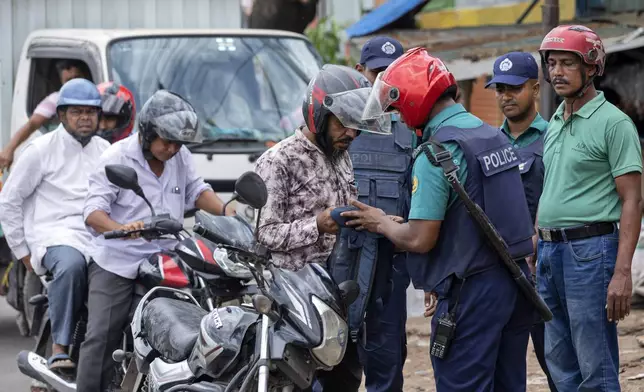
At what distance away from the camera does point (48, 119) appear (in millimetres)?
9477

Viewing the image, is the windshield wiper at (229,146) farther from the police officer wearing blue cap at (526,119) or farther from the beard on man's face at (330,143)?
the beard on man's face at (330,143)

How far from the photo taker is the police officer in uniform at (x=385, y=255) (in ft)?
18.9

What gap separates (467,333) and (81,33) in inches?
235

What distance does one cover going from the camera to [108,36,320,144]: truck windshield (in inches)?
366

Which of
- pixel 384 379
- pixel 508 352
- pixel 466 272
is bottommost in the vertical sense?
pixel 384 379

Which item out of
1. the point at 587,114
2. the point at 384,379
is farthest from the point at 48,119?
the point at 587,114

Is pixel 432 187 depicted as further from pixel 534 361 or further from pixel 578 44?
pixel 534 361

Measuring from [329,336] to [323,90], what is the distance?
1183mm

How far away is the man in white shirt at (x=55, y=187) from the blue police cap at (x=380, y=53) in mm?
1792

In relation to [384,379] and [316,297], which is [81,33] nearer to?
[384,379]

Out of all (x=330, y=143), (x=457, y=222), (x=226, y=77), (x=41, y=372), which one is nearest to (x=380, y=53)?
(x=330, y=143)

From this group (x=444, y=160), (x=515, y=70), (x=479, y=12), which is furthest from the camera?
(x=479, y=12)

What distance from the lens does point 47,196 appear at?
720cm

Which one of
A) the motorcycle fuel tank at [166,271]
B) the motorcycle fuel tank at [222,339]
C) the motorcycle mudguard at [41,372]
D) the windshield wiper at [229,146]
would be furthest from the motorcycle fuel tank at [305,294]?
the windshield wiper at [229,146]
